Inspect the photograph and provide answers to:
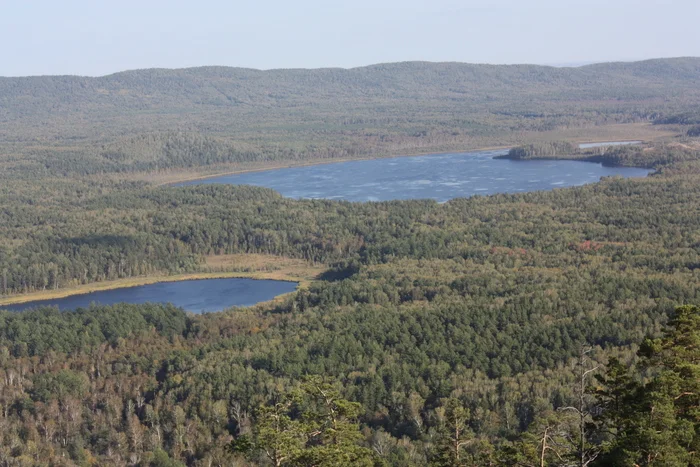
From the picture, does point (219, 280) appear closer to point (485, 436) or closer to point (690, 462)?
point (485, 436)

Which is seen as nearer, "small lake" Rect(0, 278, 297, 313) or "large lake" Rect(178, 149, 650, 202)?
"small lake" Rect(0, 278, 297, 313)

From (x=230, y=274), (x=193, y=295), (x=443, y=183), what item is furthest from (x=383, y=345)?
(x=443, y=183)

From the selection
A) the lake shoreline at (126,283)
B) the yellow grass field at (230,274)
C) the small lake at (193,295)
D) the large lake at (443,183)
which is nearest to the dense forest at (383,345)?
the yellow grass field at (230,274)

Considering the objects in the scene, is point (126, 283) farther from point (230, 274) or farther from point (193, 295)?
point (230, 274)

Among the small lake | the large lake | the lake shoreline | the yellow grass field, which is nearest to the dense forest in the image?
the yellow grass field

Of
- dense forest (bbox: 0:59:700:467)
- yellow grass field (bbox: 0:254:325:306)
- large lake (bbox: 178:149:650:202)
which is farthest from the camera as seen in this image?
large lake (bbox: 178:149:650:202)

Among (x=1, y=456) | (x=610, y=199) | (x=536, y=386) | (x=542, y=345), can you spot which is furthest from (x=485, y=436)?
(x=610, y=199)

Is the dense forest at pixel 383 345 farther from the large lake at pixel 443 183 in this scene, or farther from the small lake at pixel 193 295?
the large lake at pixel 443 183

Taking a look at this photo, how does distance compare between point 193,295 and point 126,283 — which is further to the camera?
point 126,283

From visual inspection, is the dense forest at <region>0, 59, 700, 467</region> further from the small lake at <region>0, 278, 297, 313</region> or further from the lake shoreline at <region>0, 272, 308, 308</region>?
the small lake at <region>0, 278, 297, 313</region>
